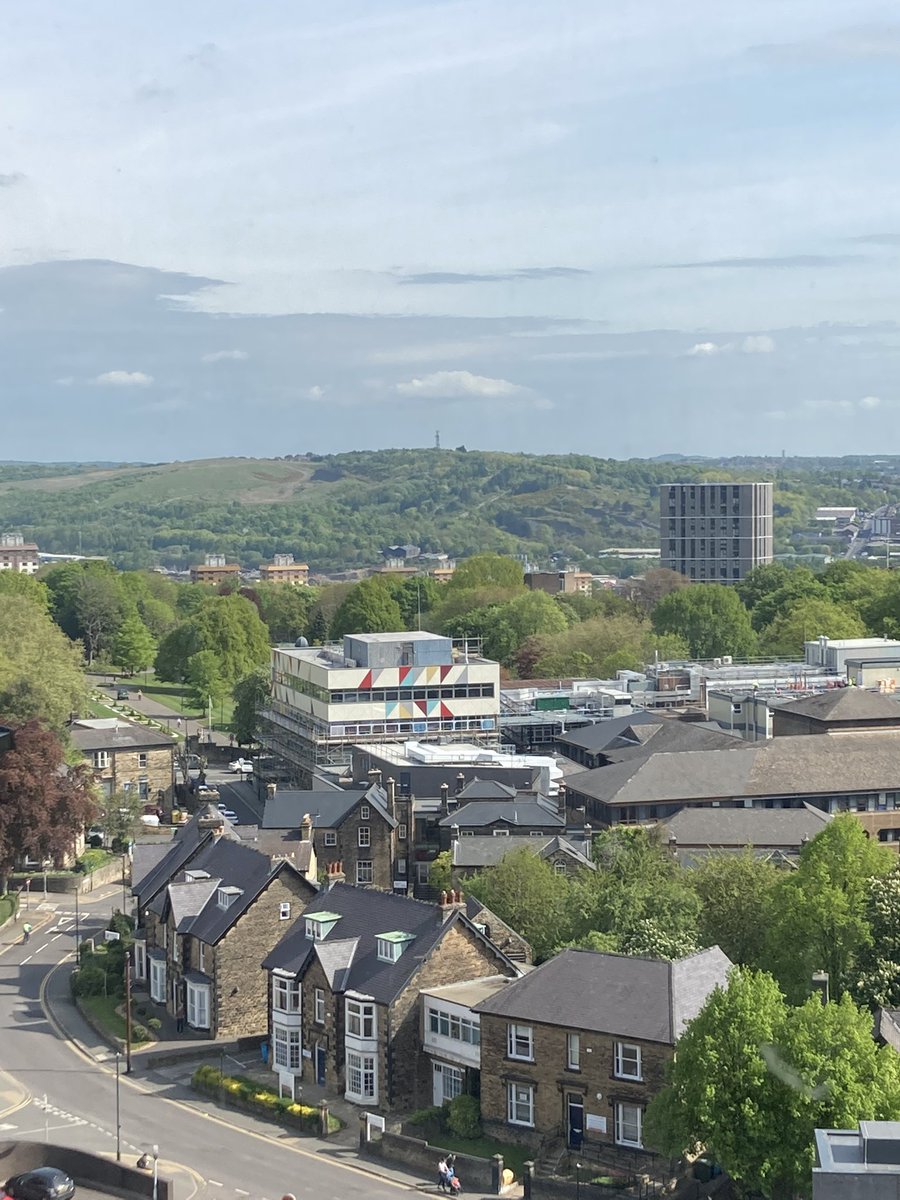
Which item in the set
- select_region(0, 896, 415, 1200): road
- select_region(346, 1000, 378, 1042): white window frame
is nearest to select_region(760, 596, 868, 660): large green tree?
select_region(0, 896, 415, 1200): road

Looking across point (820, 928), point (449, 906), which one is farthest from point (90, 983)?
point (820, 928)

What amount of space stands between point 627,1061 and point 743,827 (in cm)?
3217

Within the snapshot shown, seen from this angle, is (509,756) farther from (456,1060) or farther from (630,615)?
(630,615)

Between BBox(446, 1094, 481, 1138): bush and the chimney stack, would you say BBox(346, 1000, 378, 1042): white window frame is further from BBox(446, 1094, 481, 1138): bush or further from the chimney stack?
Result: BBox(446, 1094, 481, 1138): bush

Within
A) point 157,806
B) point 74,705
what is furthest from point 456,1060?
point 74,705

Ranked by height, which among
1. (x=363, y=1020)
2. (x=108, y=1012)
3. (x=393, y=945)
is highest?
(x=393, y=945)

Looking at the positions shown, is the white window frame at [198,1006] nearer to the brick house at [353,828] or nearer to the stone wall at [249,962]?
the stone wall at [249,962]

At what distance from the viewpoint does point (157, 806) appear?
111 meters

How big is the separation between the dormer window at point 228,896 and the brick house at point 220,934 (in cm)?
4

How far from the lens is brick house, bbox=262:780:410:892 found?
82.2 metres

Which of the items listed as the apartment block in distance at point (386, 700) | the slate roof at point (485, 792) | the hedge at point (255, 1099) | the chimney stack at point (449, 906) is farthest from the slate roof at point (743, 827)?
the apartment block in distance at point (386, 700)

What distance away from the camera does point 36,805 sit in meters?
81.9

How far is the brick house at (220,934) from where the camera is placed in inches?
2432

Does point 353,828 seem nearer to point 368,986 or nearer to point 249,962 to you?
point 249,962
